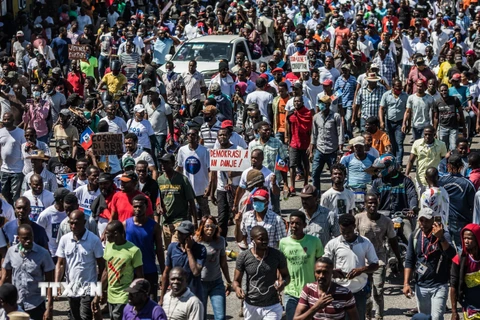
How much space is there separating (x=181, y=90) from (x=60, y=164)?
6.64 m

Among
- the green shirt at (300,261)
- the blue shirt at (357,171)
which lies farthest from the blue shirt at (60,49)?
the green shirt at (300,261)

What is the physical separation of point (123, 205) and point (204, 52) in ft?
42.6

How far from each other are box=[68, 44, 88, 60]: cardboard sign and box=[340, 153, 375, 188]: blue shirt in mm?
10261

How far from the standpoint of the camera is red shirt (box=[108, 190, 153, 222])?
13641 millimetres

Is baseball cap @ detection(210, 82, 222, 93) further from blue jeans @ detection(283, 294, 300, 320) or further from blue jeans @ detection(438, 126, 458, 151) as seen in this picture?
blue jeans @ detection(283, 294, 300, 320)

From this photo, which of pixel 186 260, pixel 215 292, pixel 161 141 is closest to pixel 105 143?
pixel 161 141

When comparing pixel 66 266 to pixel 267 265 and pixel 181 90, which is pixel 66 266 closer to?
pixel 267 265

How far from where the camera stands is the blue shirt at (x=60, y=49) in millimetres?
→ 28359

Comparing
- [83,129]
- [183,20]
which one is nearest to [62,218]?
[83,129]

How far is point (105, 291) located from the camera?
1225 centimetres

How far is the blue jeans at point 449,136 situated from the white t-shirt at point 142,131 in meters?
4.66

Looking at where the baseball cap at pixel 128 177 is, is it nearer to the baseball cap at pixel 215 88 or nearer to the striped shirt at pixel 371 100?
the baseball cap at pixel 215 88

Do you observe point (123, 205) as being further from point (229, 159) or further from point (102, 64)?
point (102, 64)

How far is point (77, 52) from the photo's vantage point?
24812 millimetres
